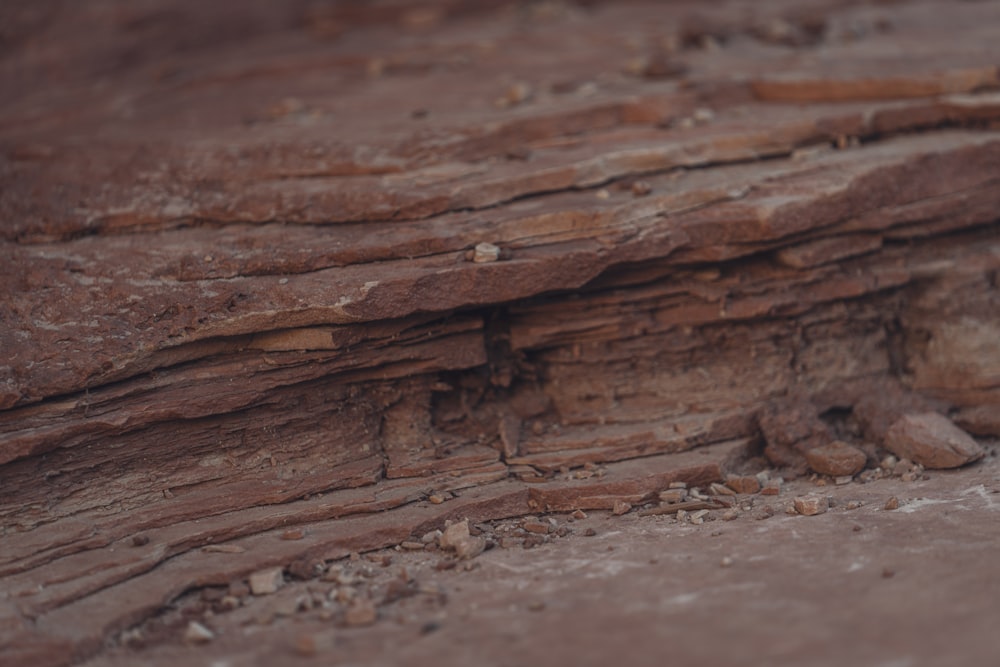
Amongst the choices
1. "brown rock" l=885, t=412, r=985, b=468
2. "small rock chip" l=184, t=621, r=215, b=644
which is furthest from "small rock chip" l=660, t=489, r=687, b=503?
"small rock chip" l=184, t=621, r=215, b=644

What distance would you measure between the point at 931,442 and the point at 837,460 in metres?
0.63

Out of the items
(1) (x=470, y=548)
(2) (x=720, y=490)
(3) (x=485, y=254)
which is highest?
(3) (x=485, y=254)

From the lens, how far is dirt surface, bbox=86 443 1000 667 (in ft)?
17.9

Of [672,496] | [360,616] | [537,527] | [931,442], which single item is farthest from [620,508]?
[931,442]

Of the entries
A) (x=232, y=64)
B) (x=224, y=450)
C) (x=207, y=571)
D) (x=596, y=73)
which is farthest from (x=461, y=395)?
(x=232, y=64)

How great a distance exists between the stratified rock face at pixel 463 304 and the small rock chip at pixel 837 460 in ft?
0.10

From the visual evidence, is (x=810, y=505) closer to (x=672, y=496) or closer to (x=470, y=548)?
(x=672, y=496)

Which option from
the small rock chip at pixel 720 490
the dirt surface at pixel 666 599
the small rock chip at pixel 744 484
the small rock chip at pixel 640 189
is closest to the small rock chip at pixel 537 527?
the dirt surface at pixel 666 599

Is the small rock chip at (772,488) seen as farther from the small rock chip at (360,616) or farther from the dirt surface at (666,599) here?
the small rock chip at (360,616)

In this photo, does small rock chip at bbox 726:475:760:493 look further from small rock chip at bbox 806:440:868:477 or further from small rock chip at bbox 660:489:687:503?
small rock chip at bbox 806:440:868:477

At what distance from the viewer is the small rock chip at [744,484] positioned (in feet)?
24.7

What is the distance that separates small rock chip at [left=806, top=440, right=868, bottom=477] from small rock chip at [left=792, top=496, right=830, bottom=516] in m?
0.59

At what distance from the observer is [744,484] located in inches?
296

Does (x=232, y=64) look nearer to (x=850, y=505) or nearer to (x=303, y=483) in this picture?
(x=303, y=483)
